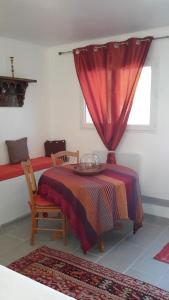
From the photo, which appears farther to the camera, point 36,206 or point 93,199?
point 36,206

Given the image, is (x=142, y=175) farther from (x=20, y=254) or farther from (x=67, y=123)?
(x=20, y=254)

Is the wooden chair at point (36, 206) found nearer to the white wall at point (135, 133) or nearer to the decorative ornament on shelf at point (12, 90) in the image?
the decorative ornament on shelf at point (12, 90)

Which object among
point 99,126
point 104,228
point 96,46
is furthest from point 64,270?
point 96,46

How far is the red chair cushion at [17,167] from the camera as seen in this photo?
3412 mm

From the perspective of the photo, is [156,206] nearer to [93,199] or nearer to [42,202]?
[93,199]

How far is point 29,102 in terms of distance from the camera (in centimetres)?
428

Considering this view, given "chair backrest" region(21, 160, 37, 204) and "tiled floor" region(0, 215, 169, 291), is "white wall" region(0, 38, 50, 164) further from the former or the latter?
"tiled floor" region(0, 215, 169, 291)

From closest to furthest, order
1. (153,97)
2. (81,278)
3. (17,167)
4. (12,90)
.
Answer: (81,278)
(153,97)
(17,167)
(12,90)

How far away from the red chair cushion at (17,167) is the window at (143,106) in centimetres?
130

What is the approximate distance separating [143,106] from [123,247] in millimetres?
1832

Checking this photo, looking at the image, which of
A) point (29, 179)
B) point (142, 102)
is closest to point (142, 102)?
point (142, 102)

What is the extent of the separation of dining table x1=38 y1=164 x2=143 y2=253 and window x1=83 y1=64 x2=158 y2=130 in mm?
944

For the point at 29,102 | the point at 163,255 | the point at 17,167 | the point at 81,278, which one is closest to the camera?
the point at 81,278

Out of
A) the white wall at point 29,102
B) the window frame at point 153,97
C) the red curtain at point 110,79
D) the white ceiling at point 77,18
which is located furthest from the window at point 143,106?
Answer: the white wall at point 29,102
